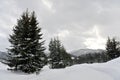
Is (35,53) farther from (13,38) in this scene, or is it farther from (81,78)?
(81,78)

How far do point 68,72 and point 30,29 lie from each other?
1415 cm

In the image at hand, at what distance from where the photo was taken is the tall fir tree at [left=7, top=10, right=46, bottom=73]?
23328 mm

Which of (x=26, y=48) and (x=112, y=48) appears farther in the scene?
(x=112, y=48)

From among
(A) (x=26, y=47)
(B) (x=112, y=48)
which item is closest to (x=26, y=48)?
(A) (x=26, y=47)

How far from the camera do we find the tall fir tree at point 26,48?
76.5 feet

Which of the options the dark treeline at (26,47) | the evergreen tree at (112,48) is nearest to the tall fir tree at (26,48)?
the dark treeline at (26,47)

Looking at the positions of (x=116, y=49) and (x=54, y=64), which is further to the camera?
(x=54, y=64)

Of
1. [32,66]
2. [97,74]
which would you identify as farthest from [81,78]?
[32,66]

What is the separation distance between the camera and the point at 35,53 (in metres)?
24.2

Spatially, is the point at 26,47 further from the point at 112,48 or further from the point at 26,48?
the point at 112,48

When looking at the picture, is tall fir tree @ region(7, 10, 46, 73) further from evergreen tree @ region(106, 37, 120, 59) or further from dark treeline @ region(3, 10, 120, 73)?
evergreen tree @ region(106, 37, 120, 59)

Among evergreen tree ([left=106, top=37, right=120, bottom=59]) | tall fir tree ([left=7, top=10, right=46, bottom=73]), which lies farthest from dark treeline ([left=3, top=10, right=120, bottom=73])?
evergreen tree ([left=106, top=37, right=120, bottom=59])

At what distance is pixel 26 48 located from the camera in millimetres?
23453

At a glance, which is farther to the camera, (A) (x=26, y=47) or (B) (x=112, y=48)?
(B) (x=112, y=48)
